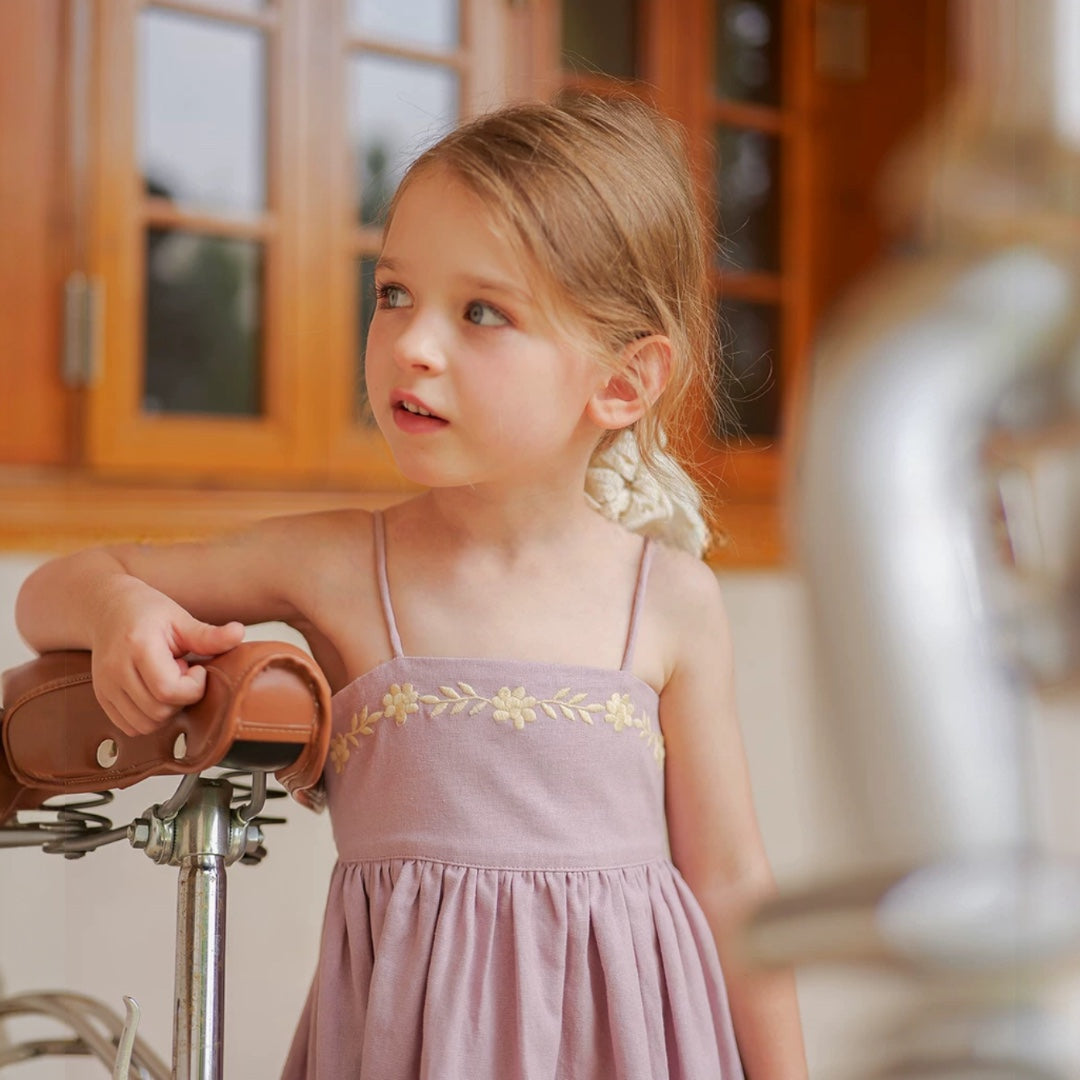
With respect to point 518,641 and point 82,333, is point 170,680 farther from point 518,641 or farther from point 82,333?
point 82,333

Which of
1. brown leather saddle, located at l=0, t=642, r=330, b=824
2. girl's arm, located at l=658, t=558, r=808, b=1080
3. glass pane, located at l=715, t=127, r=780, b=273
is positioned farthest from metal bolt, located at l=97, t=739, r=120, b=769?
glass pane, located at l=715, t=127, r=780, b=273

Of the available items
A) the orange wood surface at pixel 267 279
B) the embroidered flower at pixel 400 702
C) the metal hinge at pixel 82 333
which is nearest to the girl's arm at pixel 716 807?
the embroidered flower at pixel 400 702

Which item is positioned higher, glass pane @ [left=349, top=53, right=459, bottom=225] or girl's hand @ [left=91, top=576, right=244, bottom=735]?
glass pane @ [left=349, top=53, right=459, bottom=225]

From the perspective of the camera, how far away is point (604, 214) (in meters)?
0.49

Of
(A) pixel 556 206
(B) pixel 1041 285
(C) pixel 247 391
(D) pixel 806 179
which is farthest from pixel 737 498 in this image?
(B) pixel 1041 285

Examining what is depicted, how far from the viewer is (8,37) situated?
3.50 ft

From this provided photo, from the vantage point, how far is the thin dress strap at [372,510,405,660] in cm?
52

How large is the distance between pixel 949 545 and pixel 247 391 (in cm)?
119

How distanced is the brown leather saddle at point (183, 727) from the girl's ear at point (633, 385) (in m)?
0.15

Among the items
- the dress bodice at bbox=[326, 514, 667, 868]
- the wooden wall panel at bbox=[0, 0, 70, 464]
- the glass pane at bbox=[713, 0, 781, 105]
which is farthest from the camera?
the wooden wall panel at bbox=[0, 0, 70, 464]

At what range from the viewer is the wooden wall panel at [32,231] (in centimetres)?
108

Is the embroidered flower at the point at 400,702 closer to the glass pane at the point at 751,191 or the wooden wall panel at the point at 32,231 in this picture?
the glass pane at the point at 751,191

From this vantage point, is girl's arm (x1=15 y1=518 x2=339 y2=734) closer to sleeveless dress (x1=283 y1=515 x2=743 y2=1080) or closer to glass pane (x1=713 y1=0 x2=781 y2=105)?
sleeveless dress (x1=283 y1=515 x2=743 y2=1080)

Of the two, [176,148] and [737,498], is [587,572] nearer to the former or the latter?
[737,498]
